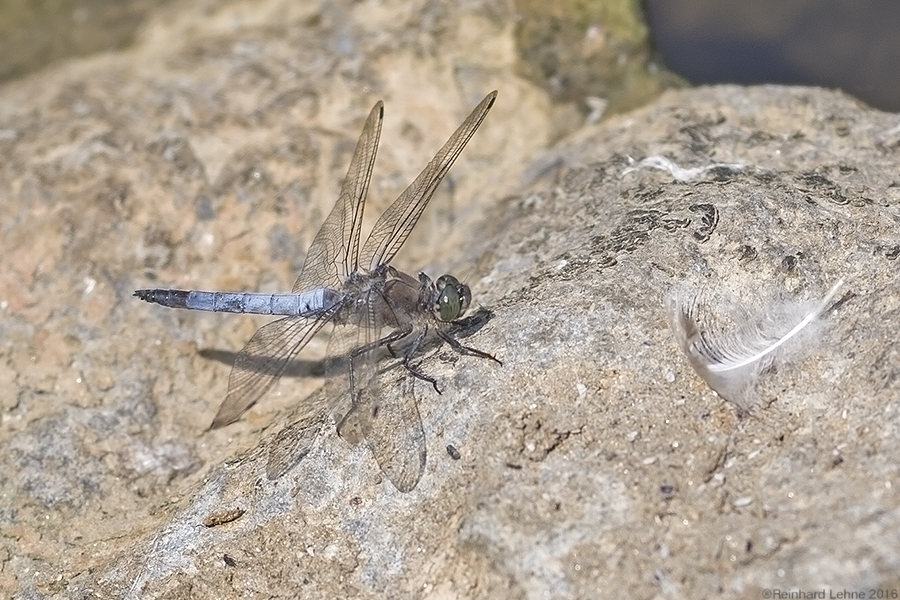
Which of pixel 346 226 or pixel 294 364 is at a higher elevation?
pixel 346 226

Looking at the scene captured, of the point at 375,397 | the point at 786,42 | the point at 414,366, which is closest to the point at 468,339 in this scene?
the point at 414,366

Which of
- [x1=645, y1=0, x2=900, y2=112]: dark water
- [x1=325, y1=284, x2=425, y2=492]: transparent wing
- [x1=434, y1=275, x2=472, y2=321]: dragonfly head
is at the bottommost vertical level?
[x1=325, y1=284, x2=425, y2=492]: transparent wing

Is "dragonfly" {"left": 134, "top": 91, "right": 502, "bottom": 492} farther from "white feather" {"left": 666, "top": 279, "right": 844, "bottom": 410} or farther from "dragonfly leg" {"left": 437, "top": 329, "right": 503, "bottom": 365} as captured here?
"white feather" {"left": 666, "top": 279, "right": 844, "bottom": 410}

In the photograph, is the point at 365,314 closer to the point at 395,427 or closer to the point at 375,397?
the point at 375,397

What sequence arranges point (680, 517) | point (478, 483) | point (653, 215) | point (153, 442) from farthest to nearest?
point (153, 442)
point (653, 215)
point (478, 483)
point (680, 517)

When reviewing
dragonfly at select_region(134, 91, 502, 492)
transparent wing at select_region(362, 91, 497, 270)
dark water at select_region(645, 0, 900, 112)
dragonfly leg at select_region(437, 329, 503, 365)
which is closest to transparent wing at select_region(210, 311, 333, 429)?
dragonfly at select_region(134, 91, 502, 492)

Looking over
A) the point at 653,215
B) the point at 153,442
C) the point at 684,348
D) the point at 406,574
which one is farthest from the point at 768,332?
the point at 153,442

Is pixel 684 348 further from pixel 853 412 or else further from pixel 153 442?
pixel 153 442
